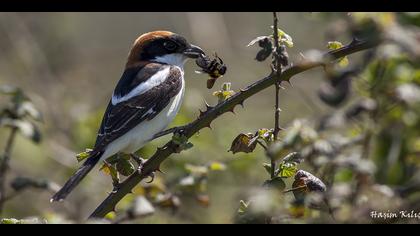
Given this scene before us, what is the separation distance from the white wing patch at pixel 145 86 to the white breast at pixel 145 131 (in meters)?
→ 0.16

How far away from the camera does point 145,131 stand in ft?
13.7

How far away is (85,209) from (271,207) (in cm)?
434

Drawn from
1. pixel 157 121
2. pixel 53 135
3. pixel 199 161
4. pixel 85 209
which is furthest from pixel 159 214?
pixel 53 135

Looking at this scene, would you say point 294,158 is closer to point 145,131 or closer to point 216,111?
point 216,111

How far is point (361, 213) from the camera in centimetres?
162

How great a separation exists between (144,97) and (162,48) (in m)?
0.56

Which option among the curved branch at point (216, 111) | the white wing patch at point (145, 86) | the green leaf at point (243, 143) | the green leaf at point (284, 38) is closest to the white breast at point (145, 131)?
the white wing patch at point (145, 86)

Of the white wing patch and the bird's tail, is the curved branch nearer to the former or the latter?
the bird's tail

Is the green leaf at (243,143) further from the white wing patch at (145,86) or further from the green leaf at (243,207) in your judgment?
the white wing patch at (145,86)

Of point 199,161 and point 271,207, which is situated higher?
point 271,207

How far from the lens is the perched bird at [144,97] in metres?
4.01

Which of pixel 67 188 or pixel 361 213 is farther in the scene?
pixel 67 188

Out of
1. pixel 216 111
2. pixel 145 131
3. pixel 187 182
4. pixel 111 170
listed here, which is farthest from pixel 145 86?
pixel 216 111

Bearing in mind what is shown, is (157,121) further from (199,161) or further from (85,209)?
(85,209)
